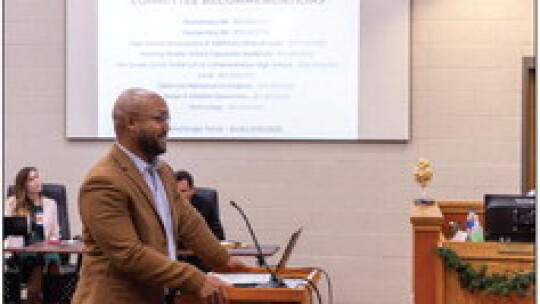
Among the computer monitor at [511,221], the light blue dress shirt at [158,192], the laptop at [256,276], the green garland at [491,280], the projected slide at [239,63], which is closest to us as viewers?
the light blue dress shirt at [158,192]

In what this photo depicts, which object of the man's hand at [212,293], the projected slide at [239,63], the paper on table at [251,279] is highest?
the projected slide at [239,63]

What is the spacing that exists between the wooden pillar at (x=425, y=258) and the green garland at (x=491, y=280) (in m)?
0.19

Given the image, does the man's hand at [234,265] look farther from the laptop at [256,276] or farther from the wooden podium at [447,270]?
the wooden podium at [447,270]

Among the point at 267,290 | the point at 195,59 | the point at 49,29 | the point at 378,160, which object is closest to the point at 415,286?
the point at 267,290

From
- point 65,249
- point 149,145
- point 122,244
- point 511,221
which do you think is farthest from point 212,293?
point 65,249

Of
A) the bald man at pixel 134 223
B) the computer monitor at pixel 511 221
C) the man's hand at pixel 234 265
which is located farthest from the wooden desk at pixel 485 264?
the bald man at pixel 134 223

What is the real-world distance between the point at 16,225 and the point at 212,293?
3.91 metres

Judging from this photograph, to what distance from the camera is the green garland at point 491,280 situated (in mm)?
3926

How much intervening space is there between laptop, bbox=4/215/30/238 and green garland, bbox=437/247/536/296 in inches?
120

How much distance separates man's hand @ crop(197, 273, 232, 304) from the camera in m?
2.51

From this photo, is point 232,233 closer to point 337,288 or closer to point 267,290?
point 337,288

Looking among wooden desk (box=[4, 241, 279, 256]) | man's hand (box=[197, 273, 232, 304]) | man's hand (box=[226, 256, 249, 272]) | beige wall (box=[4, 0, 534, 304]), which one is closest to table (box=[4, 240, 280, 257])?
wooden desk (box=[4, 241, 279, 256])

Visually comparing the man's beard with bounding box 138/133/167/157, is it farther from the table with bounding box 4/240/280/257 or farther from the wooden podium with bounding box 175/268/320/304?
the table with bounding box 4/240/280/257

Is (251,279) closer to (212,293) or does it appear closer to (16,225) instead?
(212,293)
